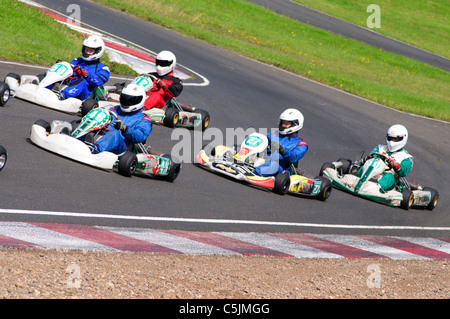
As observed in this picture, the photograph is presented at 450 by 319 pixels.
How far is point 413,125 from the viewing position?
18.8 m

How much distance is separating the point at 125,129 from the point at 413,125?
37.5 ft

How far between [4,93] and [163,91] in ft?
10.3

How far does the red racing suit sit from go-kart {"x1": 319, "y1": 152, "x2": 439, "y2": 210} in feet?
10.6

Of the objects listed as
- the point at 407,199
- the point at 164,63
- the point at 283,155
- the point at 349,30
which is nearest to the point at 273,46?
the point at 349,30

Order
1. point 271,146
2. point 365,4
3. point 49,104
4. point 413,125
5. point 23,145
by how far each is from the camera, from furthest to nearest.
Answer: point 365,4 < point 413,125 < point 49,104 < point 271,146 < point 23,145

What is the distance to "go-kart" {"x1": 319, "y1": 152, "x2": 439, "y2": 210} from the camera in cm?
1152

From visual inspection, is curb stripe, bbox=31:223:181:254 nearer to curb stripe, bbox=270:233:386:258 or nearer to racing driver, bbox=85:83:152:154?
curb stripe, bbox=270:233:386:258

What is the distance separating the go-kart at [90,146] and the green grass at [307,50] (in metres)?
13.1

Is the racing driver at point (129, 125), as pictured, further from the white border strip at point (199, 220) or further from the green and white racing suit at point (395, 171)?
the green and white racing suit at point (395, 171)

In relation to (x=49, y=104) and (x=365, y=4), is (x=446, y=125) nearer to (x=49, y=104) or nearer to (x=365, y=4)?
(x=49, y=104)

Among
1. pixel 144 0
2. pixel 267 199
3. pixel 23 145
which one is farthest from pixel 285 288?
pixel 144 0

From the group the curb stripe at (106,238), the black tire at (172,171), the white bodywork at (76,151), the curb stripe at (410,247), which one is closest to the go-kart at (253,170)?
the black tire at (172,171)

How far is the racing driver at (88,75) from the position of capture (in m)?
12.2

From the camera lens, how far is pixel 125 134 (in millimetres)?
9680
